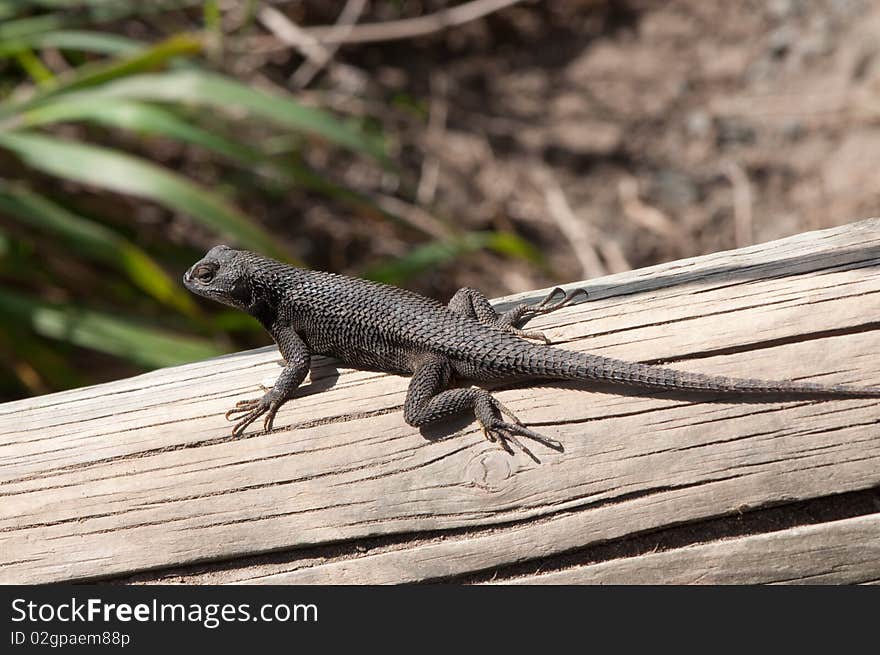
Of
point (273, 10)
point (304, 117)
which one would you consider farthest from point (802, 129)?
point (273, 10)

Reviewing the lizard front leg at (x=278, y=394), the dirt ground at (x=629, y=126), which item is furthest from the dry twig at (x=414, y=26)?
the lizard front leg at (x=278, y=394)

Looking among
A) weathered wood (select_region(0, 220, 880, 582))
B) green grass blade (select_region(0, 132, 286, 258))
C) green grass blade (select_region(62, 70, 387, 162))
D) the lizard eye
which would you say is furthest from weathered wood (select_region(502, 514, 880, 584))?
green grass blade (select_region(62, 70, 387, 162))

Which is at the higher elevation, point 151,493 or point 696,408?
point 151,493

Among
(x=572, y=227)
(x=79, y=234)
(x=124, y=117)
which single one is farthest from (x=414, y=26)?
(x=79, y=234)

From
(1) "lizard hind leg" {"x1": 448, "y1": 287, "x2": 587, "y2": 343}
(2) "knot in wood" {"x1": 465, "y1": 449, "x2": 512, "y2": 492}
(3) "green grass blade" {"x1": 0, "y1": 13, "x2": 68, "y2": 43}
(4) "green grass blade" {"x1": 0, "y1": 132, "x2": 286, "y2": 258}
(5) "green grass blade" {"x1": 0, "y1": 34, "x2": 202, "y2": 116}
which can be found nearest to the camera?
(2) "knot in wood" {"x1": 465, "y1": 449, "x2": 512, "y2": 492}

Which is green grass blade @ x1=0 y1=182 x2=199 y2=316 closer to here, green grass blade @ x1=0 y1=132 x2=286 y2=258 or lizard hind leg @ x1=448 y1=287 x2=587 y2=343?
green grass blade @ x1=0 y1=132 x2=286 y2=258

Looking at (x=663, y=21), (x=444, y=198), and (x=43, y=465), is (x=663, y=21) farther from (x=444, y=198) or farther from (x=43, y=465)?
(x=43, y=465)
